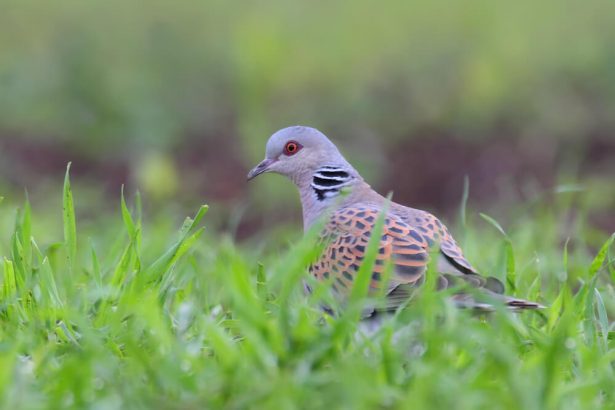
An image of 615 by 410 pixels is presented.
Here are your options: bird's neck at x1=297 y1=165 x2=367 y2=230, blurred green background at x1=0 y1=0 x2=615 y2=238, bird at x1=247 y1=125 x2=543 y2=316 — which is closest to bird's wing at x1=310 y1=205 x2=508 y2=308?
bird at x1=247 y1=125 x2=543 y2=316

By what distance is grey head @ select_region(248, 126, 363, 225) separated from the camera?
5.37 meters

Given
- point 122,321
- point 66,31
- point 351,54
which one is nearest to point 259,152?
point 351,54

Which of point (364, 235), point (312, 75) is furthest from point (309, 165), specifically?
point (312, 75)

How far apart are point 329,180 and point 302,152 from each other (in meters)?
0.20

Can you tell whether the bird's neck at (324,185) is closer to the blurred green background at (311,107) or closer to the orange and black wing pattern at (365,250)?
the orange and black wing pattern at (365,250)

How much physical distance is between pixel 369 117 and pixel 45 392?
655cm

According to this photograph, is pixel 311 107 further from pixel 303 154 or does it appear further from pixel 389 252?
pixel 389 252

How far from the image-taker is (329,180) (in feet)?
17.7

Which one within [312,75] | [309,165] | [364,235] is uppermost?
[309,165]

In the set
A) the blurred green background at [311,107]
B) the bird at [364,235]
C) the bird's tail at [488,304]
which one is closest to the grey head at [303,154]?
the bird at [364,235]

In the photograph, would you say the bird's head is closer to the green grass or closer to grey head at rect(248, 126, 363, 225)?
grey head at rect(248, 126, 363, 225)

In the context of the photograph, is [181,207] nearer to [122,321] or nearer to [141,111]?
[141,111]

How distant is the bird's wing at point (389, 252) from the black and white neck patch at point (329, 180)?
459mm

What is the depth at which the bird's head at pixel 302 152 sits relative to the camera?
545 cm
